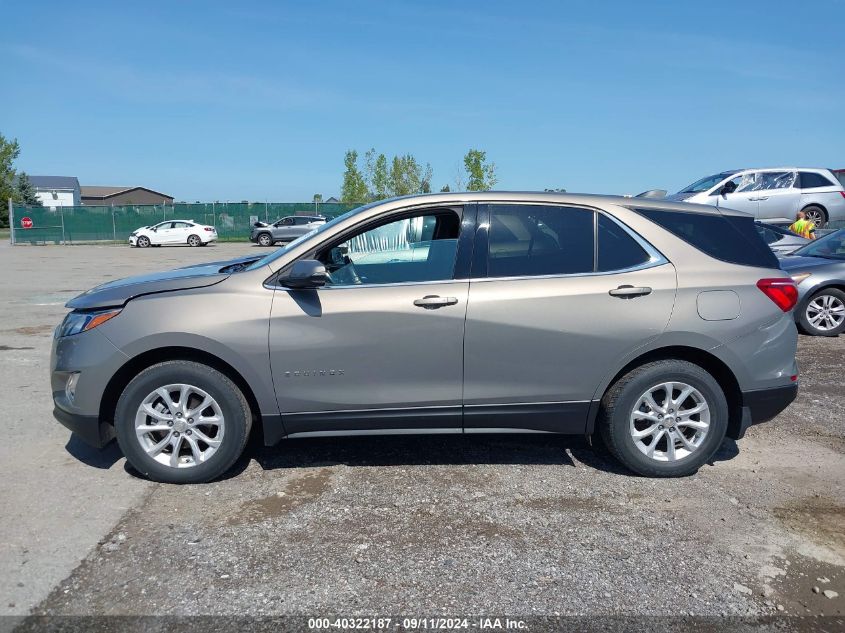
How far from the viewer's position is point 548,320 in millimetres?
4164

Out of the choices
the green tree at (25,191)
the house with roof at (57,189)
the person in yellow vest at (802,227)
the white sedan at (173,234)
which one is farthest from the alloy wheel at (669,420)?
the house with roof at (57,189)

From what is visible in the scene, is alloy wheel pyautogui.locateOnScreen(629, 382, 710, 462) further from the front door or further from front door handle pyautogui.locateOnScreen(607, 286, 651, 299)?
the front door

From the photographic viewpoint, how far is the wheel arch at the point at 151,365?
4176 mm

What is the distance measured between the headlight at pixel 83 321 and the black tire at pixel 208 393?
1.36ft

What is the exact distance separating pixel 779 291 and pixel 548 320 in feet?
4.98

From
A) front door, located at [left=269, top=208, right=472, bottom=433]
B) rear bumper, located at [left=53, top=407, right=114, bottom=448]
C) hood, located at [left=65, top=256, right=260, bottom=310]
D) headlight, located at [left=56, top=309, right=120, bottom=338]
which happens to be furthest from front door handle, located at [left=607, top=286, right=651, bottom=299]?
rear bumper, located at [left=53, top=407, right=114, bottom=448]

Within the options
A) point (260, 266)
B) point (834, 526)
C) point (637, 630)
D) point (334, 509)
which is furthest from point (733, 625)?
point (260, 266)

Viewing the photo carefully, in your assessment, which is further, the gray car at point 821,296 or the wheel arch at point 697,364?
the gray car at point 821,296

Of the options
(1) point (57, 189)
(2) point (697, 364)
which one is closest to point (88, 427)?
(2) point (697, 364)

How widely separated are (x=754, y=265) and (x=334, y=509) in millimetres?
3057

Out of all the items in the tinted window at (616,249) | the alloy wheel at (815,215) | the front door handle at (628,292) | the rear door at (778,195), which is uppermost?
the rear door at (778,195)

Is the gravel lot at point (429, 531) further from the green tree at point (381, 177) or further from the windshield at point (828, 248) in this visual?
the green tree at point (381, 177)

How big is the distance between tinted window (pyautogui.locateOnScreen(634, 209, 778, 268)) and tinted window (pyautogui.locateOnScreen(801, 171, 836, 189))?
13.5m

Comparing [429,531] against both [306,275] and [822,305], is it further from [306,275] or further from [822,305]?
[822,305]
